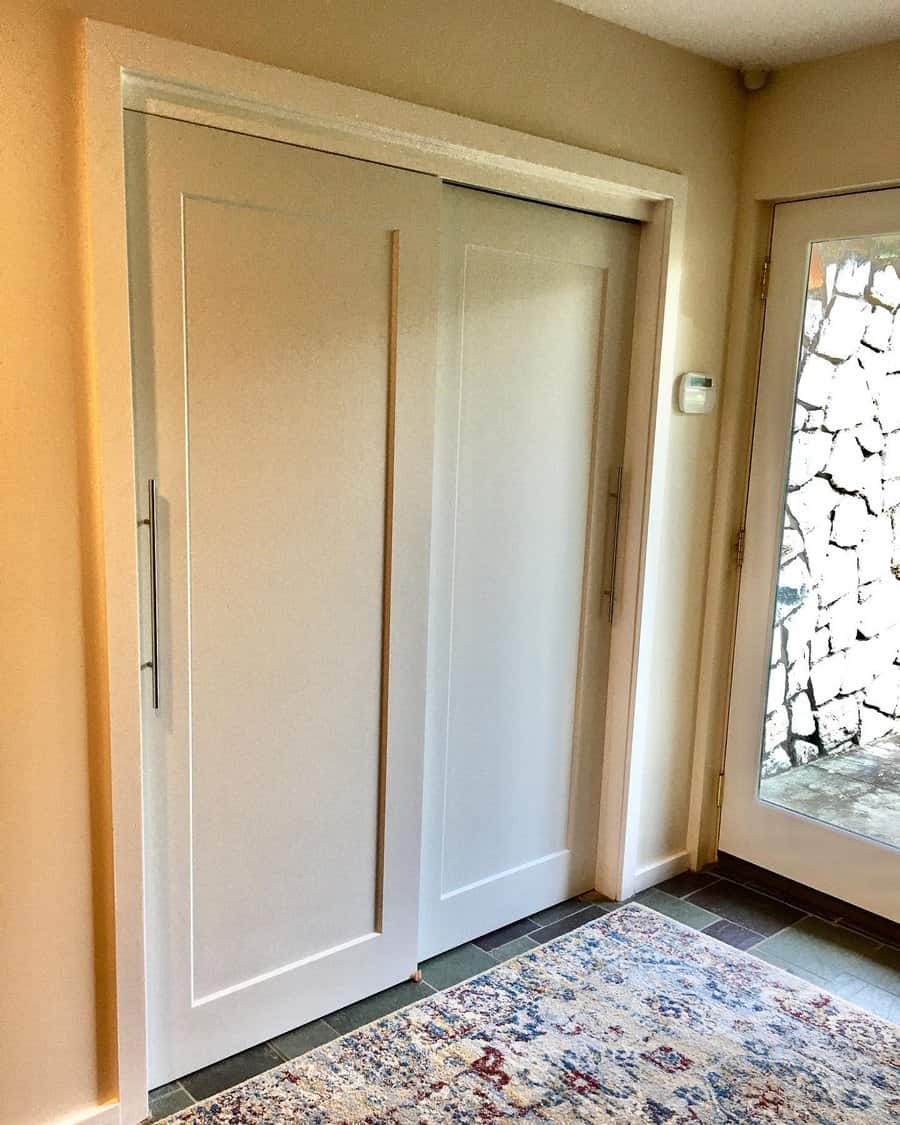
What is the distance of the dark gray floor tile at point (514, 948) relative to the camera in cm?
264

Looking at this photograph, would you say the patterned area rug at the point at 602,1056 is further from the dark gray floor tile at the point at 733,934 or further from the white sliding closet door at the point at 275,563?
the white sliding closet door at the point at 275,563

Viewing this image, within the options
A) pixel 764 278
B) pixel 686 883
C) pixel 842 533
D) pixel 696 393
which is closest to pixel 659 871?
pixel 686 883

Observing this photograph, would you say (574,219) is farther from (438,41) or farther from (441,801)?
(441,801)

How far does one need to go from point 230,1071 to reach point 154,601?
1071 millimetres

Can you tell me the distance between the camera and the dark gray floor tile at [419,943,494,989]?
2520 mm

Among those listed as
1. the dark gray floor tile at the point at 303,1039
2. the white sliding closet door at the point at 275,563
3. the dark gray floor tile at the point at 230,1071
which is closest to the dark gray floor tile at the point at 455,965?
the white sliding closet door at the point at 275,563

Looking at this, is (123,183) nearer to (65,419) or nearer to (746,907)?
(65,419)

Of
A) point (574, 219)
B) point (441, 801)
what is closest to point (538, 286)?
point (574, 219)

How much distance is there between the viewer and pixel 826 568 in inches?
115

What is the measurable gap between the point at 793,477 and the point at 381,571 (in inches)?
54.8

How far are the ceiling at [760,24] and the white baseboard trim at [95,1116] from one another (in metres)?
2.63

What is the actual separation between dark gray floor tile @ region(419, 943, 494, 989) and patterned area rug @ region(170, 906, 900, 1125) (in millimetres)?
45

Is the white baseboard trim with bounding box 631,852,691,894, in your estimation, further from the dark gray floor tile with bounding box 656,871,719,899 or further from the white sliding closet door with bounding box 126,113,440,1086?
the white sliding closet door with bounding box 126,113,440,1086

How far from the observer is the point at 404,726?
93.7 inches
